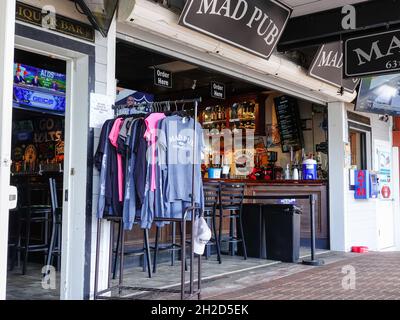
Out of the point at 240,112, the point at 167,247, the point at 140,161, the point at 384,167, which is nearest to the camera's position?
the point at 140,161

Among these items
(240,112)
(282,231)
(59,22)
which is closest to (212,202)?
(282,231)

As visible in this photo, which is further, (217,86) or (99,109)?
(217,86)

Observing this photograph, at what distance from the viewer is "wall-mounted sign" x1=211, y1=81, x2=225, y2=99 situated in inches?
338

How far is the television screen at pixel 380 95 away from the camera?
7938 mm

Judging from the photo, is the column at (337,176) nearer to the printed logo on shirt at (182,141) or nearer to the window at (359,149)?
the window at (359,149)

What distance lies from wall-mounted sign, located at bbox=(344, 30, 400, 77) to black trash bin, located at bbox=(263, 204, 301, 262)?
198 centimetres

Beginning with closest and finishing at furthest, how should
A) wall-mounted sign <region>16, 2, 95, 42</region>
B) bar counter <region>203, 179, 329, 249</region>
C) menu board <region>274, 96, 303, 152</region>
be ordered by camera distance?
wall-mounted sign <region>16, 2, 95, 42</region> → bar counter <region>203, 179, 329, 249</region> → menu board <region>274, 96, 303, 152</region>

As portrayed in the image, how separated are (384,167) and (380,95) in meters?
2.22

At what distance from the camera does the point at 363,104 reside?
26.1 feet

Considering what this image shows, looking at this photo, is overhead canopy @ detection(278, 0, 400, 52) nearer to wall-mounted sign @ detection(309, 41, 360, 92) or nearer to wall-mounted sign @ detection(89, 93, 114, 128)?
wall-mounted sign @ detection(309, 41, 360, 92)

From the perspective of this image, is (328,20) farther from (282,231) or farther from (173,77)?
(173,77)

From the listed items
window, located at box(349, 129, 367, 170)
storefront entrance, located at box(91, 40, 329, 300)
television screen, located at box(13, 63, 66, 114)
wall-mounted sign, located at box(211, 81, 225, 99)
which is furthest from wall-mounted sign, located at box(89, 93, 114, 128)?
window, located at box(349, 129, 367, 170)

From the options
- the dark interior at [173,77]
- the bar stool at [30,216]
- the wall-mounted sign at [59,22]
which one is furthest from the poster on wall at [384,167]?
the wall-mounted sign at [59,22]

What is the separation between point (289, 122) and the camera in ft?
30.1
